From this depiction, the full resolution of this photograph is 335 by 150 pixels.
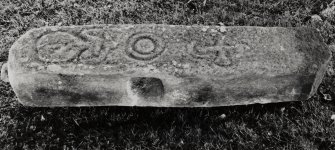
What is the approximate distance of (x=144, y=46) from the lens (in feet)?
9.89

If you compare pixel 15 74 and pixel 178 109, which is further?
pixel 178 109

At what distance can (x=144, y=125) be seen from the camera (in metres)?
3.36

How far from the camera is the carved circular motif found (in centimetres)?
294

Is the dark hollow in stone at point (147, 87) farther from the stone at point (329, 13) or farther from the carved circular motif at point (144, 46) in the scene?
the stone at point (329, 13)

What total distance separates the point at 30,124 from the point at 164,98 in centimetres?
139

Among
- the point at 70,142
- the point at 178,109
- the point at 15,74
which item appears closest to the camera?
the point at 15,74

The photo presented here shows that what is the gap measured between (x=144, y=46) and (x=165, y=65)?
Result: 0.29 metres

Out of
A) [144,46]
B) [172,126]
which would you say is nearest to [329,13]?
[172,126]

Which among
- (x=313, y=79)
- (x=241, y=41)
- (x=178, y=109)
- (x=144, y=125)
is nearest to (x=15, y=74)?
(x=144, y=125)

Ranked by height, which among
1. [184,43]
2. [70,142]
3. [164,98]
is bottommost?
[70,142]

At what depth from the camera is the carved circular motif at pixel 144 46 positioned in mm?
2941

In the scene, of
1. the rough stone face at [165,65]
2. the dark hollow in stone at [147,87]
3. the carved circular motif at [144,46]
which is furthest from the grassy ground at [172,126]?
the carved circular motif at [144,46]

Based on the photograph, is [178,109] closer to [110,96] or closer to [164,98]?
[164,98]

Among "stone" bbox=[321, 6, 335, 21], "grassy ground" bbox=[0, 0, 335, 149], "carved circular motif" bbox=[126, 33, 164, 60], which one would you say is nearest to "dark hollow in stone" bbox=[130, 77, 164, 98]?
"carved circular motif" bbox=[126, 33, 164, 60]
